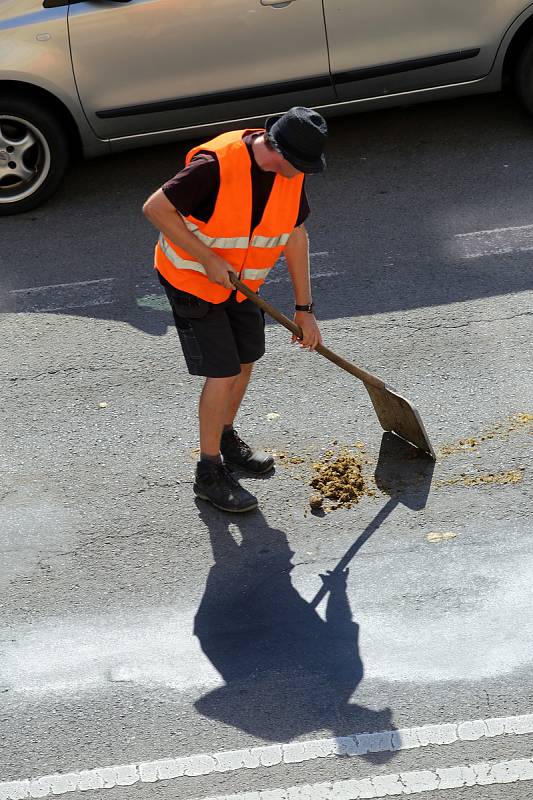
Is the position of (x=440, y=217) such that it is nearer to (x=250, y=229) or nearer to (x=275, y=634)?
(x=250, y=229)

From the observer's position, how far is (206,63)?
7.25 meters

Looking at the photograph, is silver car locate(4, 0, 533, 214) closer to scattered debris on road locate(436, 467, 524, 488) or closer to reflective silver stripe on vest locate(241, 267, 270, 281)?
reflective silver stripe on vest locate(241, 267, 270, 281)

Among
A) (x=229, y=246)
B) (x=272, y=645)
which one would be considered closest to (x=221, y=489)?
(x=272, y=645)

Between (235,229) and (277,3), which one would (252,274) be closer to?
(235,229)

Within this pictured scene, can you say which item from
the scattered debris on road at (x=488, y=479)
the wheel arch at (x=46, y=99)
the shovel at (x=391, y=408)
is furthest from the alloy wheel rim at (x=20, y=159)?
the scattered debris on road at (x=488, y=479)

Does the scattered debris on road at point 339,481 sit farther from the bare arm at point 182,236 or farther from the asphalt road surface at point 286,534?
the bare arm at point 182,236

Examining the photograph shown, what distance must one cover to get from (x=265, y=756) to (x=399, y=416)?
183 cm

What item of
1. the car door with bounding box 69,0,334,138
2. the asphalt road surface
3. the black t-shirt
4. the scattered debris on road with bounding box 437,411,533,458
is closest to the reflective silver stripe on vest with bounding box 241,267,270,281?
the black t-shirt

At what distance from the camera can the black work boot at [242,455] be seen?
5207mm

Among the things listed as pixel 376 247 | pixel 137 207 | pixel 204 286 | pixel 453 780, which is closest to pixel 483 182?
pixel 376 247

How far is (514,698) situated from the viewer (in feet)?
13.3

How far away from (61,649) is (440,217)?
385 centimetres

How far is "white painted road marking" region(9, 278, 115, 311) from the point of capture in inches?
256

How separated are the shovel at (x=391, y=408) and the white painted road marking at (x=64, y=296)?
1732 mm
